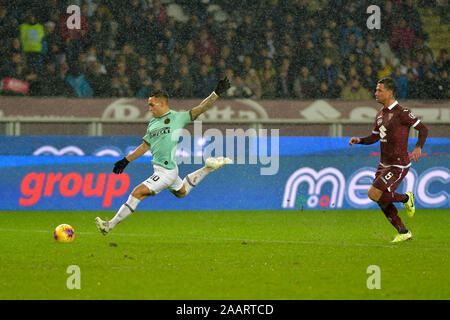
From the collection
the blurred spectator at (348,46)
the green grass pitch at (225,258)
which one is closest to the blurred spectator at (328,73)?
the blurred spectator at (348,46)

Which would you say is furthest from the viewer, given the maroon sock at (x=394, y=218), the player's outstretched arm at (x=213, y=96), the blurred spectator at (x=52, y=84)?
the blurred spectator at (x=52, y=84)

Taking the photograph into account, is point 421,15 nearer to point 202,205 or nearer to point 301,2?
point 301,2

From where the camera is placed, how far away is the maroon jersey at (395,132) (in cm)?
1034

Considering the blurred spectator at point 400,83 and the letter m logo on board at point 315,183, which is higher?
the blurred spectator at point 400,83

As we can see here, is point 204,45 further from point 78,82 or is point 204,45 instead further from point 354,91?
point 354,91

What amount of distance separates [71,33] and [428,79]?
26.4 feet

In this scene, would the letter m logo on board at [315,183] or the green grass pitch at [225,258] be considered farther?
the letter m logo on board at [315,183]

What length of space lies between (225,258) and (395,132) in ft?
9.49

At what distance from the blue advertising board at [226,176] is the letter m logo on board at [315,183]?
2cm

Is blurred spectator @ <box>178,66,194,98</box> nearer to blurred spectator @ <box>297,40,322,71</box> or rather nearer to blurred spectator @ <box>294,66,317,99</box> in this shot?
blurred spectator @ <box>294,66,317,99</box>

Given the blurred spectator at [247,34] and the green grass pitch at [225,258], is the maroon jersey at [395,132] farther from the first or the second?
the blurred spectator at [247,34]

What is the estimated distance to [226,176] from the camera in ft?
52.2

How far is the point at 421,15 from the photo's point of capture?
801 inches

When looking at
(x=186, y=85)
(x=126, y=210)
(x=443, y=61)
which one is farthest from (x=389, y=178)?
(x=443, y=61)
